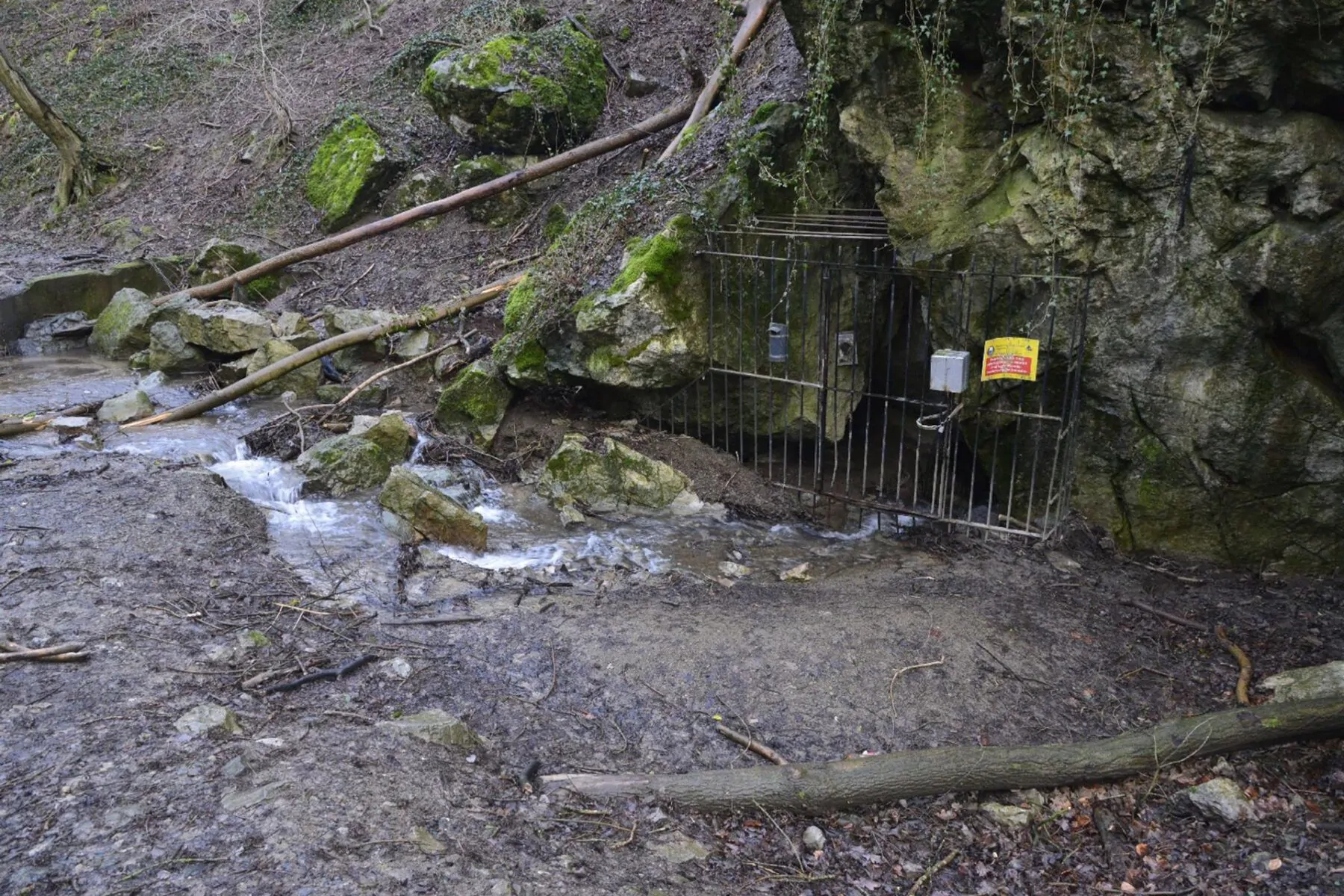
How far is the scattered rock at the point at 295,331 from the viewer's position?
34.2 ft

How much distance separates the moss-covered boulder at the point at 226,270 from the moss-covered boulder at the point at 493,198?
288cm

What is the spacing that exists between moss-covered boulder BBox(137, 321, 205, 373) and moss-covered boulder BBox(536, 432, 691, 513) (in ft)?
18.4

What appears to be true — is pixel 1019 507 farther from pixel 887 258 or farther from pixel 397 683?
pixel 397 683

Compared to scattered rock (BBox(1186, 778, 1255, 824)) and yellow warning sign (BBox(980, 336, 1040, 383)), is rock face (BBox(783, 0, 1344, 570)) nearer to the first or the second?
yellow warning sign (BBox(980, 336, 1040, 383))

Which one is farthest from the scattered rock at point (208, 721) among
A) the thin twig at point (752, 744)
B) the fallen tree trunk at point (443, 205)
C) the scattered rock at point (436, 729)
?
the fallen tree trunk at point (443, 205)

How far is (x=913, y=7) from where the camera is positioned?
633 centimetres

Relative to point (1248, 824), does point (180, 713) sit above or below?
above

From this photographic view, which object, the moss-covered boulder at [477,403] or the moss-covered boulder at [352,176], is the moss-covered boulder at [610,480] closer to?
the moss-covered boulder at [477,403]

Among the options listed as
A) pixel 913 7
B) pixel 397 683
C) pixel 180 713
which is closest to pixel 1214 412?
pixel 913 7

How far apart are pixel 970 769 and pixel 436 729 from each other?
7.83 ft

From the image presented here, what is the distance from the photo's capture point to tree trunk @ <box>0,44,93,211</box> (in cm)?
1473

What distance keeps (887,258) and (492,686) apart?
4.80 meters

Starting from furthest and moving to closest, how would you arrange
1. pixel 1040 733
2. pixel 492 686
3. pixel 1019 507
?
pixel 1019 507
pixel 492 686
pixel 1040 733

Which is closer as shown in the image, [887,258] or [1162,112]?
[1162,112]
